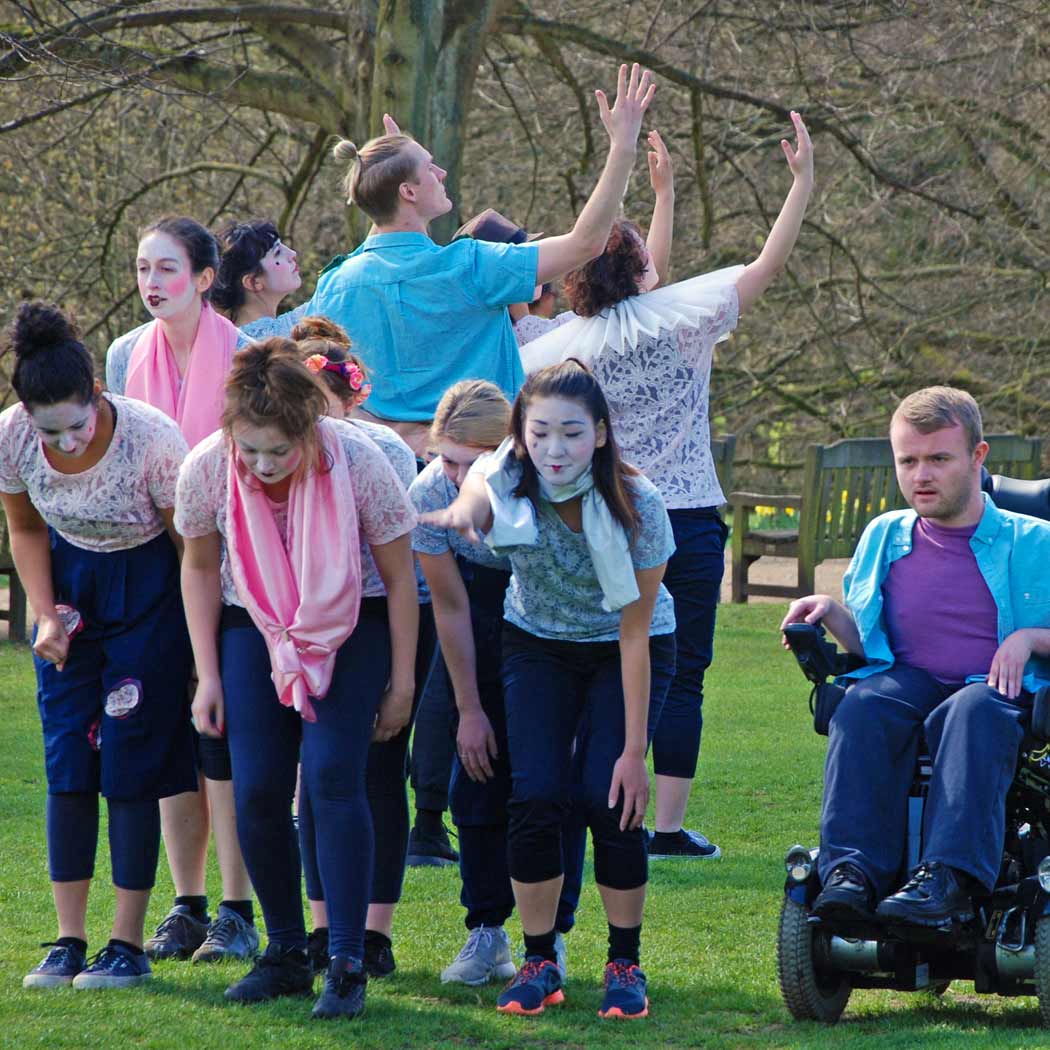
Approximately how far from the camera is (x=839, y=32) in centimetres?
1164

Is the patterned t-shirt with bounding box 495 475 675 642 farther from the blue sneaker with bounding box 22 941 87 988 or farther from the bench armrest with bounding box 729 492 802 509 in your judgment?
the bench armrest with bounding box 729 492 802 509

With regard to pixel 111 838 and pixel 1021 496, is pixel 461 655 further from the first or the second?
pixel 1021 496

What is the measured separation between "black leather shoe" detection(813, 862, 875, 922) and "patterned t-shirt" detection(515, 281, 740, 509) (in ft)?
6.09

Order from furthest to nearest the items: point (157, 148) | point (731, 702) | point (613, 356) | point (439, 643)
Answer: point (157, 148) < point (731, 702) < point (613, 356) < point (439, 643)

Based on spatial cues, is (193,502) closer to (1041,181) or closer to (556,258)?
(556,258)

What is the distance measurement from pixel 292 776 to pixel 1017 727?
1.67m

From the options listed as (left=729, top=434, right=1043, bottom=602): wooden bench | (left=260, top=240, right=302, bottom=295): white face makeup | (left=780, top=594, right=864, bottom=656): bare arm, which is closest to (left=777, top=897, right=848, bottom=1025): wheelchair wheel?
(left=780, top=594, right=864, bottom=656): bare arm

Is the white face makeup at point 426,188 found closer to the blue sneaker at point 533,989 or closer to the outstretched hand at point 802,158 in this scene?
the outstretched hand at point 802,158

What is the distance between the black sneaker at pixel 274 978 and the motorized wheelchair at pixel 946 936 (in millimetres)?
Result: 1116

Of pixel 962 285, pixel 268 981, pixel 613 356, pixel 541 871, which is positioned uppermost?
pixel 962 285

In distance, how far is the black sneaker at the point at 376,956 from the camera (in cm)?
462

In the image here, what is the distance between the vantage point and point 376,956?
4633mm

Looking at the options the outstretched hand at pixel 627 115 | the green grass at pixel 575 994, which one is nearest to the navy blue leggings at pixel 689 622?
the green grass at pixel 575 994

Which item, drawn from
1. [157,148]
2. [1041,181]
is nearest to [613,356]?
[157,148]
